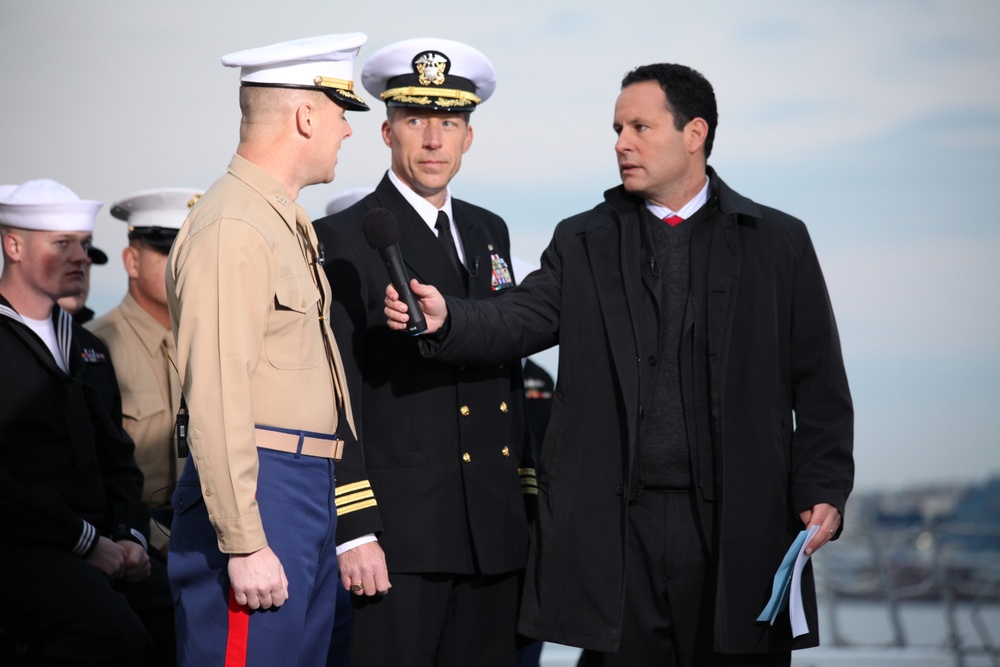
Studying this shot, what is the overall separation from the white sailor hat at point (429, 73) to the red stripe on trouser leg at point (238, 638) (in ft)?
4.43

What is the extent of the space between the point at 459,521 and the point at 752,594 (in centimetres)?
67

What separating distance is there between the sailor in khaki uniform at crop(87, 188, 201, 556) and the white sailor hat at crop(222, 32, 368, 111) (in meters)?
1.75

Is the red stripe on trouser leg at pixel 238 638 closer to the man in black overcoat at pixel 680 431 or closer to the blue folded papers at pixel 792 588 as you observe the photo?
the man in black overcoat at pixel 680 431

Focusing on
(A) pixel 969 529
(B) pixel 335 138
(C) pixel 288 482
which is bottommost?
(A) pixel 969 529

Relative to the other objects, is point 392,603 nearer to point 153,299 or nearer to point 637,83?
point 637,83

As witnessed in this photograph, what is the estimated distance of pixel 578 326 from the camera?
113 inches

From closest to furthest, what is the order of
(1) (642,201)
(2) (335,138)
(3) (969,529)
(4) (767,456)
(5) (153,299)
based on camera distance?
(2) (335,138)
(4) (767,456)
(1) (642,201)
(5) (153,299)
(3) (969,529)

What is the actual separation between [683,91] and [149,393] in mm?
2120

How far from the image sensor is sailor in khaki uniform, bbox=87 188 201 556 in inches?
163

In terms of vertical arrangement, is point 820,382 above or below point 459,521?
above

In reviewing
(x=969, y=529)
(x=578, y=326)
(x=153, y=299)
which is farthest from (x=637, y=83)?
(x=969, y=529)

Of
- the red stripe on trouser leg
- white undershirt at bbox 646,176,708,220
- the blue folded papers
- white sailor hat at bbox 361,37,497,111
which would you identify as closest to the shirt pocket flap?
the red stripe on trouser leg

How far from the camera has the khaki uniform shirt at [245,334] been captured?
86.6 inches

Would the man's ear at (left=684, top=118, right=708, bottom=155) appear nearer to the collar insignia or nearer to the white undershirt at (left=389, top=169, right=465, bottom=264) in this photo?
the white undershirt at (left=389, top=169, right=465, bottom=264)
